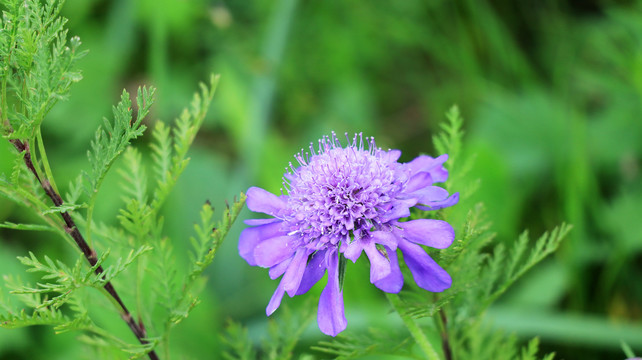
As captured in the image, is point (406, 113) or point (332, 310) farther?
point (406, 113)

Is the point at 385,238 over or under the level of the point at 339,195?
under

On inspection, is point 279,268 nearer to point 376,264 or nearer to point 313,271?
point 313,271

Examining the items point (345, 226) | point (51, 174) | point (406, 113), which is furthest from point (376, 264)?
point (406, 113)

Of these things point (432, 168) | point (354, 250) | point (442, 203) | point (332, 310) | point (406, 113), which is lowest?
point (332, 310)

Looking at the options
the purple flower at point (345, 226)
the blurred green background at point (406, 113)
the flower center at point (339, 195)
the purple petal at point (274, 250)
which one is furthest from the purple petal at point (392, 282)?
the blurred green background at point (406, 113)

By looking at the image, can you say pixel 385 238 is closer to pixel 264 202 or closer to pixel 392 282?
pixel 392 282

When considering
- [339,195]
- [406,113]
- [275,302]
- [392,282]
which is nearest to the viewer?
[392,282]

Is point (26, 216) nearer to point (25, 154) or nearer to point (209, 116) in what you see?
point (209, 116)

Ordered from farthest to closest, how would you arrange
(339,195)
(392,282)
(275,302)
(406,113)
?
(406,113)
(339,195)
(275,302)
(392,282)

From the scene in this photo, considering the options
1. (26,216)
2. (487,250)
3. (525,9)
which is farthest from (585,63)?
(26,216)
